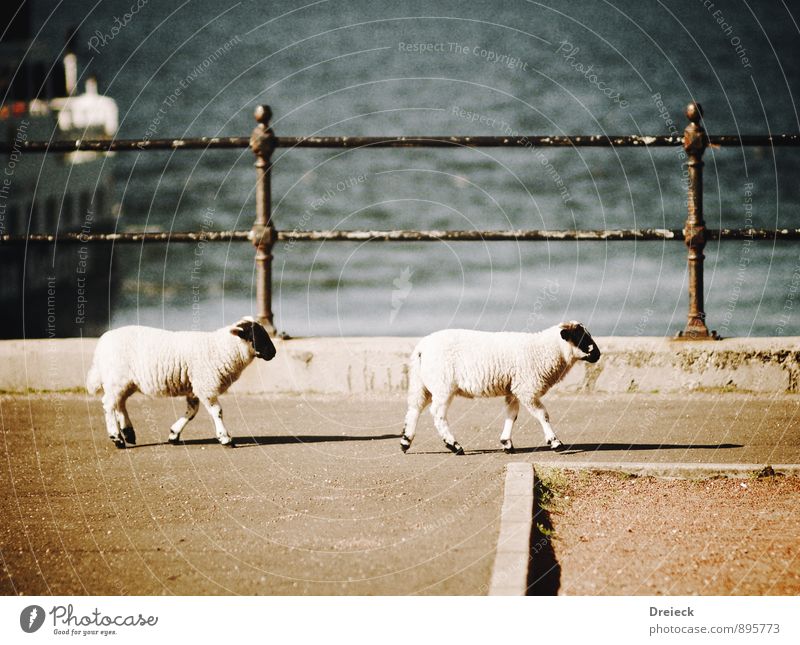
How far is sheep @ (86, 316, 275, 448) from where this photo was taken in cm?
397

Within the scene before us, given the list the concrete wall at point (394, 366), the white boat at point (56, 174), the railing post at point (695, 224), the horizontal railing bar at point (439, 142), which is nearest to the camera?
the concrete wall at point (394, 366)

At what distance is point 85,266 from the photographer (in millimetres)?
5770

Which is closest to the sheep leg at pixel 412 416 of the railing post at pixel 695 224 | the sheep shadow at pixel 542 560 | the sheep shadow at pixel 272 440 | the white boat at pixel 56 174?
the sheep shadow at pixel 272 440

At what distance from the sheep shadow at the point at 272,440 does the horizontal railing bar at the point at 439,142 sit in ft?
6.39

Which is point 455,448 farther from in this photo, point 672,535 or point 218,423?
point 672,535

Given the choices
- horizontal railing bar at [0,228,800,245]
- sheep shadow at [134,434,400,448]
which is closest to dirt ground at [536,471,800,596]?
sheep shadow at [134,434,400,448]

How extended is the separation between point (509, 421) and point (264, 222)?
2.17 meters

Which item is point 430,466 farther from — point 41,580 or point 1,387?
point 1,387

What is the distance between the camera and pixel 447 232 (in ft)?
A: 17.2

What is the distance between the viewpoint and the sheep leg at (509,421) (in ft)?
12.3

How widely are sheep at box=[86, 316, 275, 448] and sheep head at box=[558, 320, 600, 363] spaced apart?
1.29 meters

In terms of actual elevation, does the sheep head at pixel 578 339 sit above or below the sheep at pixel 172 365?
above
